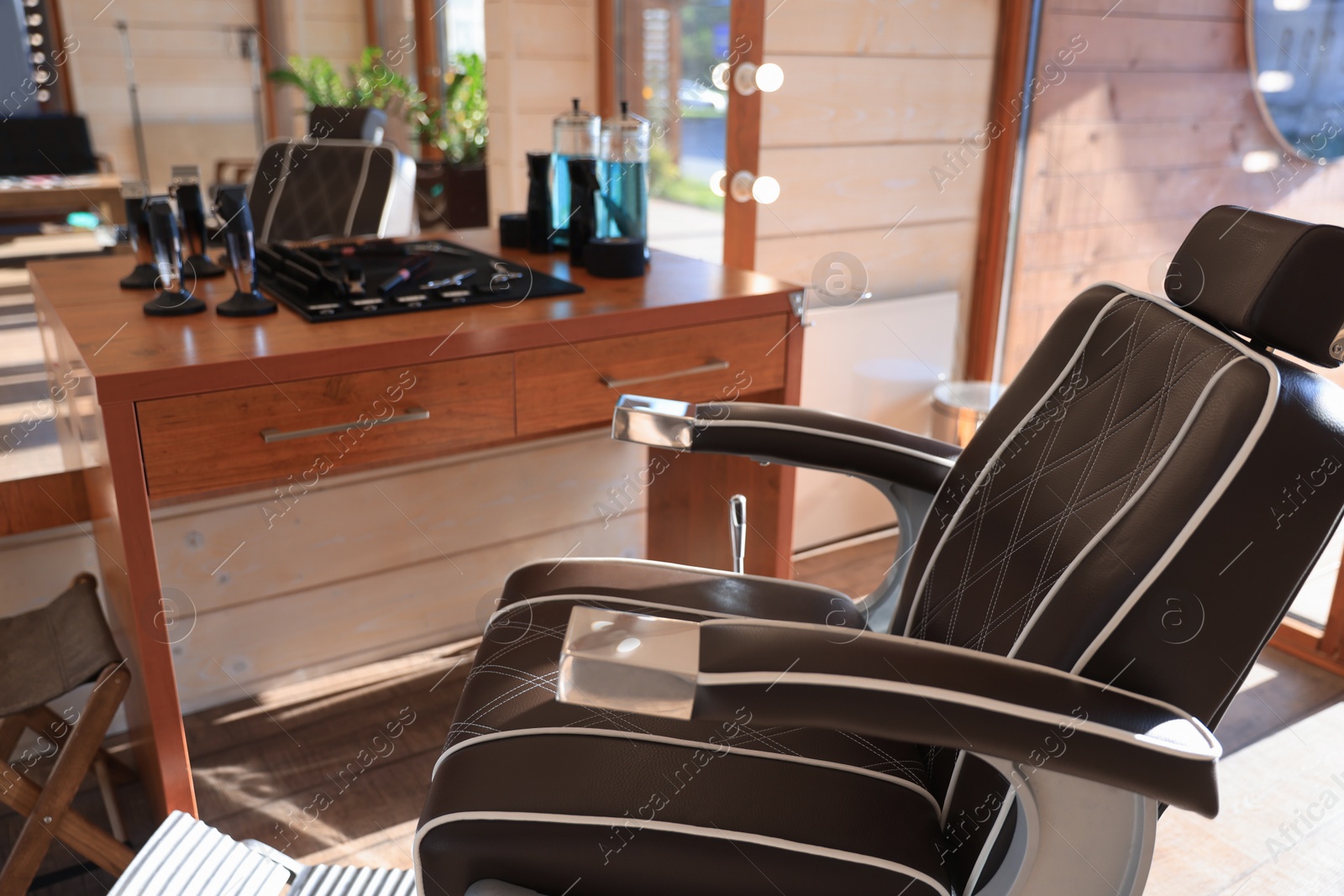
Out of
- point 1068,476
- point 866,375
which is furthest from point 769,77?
point 1068,476

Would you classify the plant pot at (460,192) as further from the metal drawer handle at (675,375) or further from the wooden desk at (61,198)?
the metal drawer handle at (675,375)

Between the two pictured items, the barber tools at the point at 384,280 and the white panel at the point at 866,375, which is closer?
the barber tools at the point at 384,280

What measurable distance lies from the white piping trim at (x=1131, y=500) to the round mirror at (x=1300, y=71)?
1.43 m

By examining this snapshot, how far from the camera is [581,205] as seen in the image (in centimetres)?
187

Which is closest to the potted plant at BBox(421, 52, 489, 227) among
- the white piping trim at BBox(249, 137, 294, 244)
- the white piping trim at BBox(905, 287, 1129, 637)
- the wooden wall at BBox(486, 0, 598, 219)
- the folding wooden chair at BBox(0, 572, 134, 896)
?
the wooden wall at BBox(486, 0, 598, 219)

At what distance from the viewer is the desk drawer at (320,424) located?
1.30m

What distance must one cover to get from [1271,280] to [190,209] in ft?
4.87

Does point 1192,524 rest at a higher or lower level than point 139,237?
lower

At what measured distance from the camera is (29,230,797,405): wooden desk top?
1.30 m

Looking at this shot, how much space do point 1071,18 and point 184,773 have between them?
239 cm

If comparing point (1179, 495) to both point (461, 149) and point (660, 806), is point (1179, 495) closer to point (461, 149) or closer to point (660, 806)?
point (660, 806)

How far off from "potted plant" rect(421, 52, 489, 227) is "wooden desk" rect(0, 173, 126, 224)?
4.00 feet

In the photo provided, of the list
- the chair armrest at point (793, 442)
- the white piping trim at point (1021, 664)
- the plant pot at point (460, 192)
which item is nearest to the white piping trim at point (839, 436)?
the chair armrest at point (793, 442)

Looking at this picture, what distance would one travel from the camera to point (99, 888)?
1.53 m
